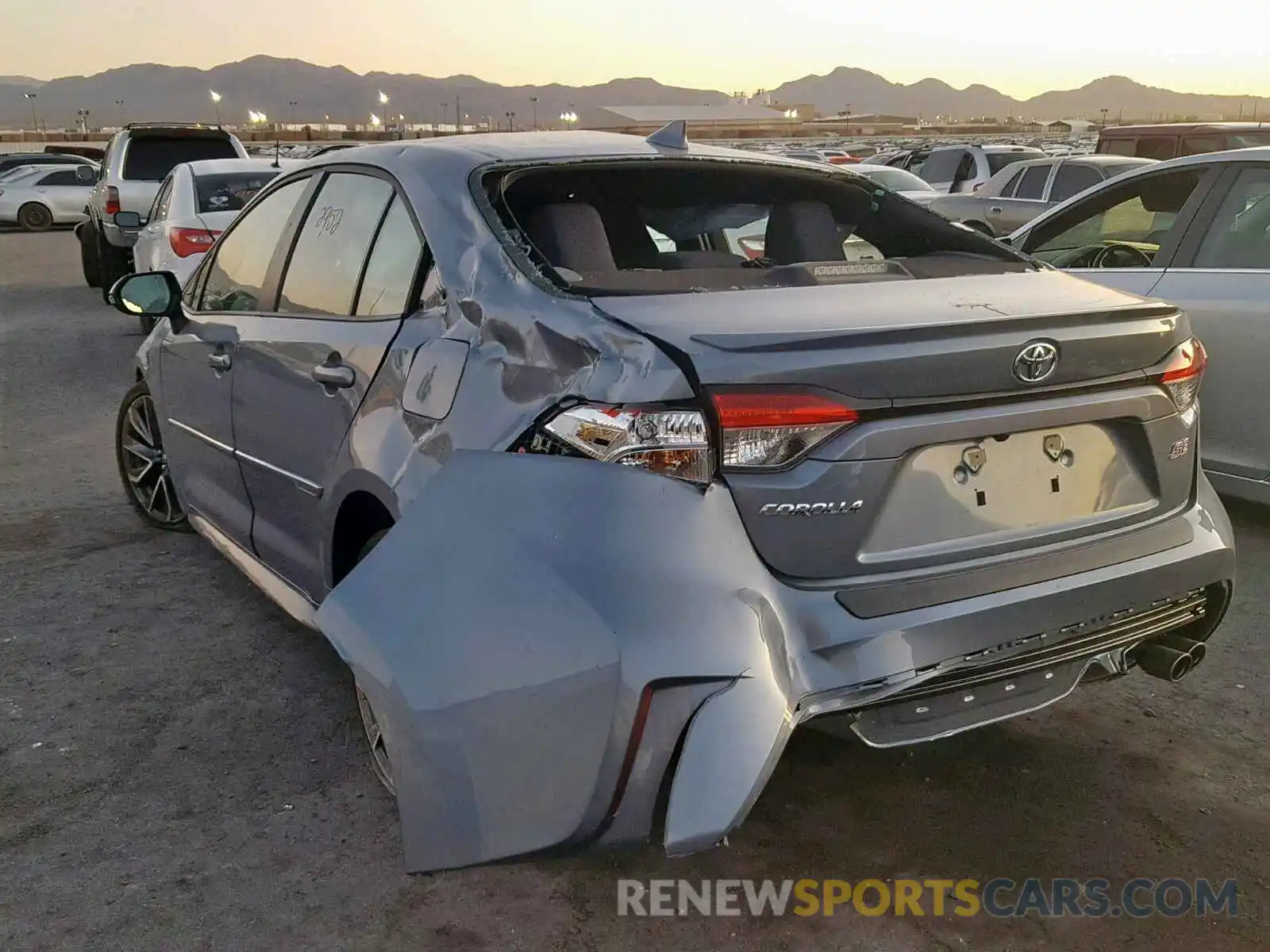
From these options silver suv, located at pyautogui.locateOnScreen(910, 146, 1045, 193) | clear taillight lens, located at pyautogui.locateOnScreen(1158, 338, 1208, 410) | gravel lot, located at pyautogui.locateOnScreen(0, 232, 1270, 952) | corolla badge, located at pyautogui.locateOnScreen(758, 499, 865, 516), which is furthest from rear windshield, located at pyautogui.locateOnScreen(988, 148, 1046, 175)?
corolla badge, located at pyautogui.locateOnScreen(758, 499, 865, 516)

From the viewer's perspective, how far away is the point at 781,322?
7.46ft

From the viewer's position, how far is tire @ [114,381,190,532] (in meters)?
4.92

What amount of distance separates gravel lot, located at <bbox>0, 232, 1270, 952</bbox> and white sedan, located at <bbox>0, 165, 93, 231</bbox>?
2450 cm

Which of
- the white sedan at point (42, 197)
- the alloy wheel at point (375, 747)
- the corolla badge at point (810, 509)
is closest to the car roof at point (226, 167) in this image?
the alloy wheel at point (375, 747)

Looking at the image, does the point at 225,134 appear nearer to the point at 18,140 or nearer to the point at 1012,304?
the point at 1012,304

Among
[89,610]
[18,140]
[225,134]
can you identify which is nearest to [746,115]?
[18,140]

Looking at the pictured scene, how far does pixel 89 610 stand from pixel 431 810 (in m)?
2.70

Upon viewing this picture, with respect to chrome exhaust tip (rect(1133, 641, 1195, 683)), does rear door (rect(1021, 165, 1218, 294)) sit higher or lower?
higher

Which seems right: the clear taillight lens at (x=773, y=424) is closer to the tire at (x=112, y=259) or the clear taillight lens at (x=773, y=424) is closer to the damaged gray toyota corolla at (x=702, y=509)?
the damaged gray toyota corolla at (x=702, y=509)

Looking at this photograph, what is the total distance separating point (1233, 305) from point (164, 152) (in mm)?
12716

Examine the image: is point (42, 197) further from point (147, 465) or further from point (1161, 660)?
point (1161, 660)

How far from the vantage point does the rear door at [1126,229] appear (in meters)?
5.16

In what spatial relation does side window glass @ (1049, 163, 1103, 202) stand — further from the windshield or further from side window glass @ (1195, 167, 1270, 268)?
side window glass @ (1195, 167, 1270, 268)

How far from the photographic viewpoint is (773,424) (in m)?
2.12
